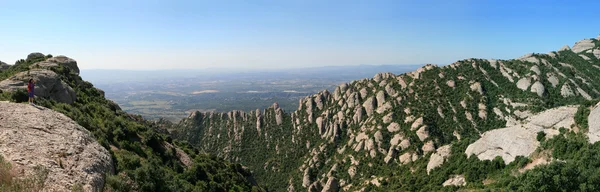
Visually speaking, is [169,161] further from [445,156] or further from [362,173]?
[362,173]

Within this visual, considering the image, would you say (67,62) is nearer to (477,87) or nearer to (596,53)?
(477,87)

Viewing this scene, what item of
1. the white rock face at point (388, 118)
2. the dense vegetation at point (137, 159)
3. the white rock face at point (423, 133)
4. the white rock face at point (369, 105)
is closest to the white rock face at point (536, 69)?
the white rock face at point (423, 133)

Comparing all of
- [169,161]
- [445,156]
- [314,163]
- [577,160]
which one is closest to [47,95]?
[169,161]

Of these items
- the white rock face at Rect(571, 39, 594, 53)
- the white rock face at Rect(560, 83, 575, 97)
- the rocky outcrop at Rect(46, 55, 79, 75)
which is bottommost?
the white rock face at Rect(560, 83, 575, 97)

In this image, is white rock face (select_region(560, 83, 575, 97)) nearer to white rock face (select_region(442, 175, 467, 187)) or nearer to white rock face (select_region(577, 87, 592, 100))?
white rock face (select_region(577, 87, 592, 100))

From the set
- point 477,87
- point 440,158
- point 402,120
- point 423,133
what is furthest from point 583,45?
point 440,158

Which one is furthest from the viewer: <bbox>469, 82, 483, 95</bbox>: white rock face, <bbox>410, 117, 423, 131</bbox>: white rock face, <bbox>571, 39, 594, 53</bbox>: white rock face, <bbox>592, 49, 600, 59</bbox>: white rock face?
<bbox>571, 39, 594, 53</bbox>: white rock face

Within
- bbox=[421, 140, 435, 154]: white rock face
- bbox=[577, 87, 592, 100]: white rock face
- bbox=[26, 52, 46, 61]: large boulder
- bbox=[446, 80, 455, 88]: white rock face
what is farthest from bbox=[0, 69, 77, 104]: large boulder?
bbox=[577, 87, 592, 100]: white rock face
